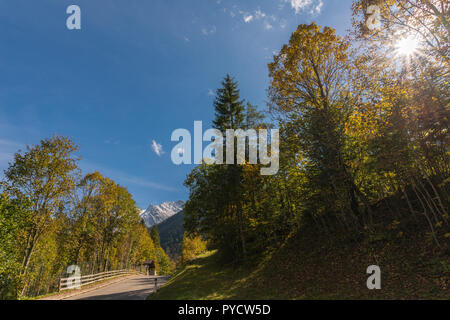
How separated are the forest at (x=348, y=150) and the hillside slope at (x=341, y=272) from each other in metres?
0.45

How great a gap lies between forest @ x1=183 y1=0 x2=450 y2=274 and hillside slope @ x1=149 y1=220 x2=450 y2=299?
451mm

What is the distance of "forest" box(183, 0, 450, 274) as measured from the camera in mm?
7512

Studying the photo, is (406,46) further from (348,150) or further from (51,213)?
(51,213)

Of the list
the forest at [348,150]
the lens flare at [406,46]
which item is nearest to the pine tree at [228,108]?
the forest at [348,150]

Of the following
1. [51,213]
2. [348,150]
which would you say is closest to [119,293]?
[51,213]

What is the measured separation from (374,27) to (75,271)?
32544 millimetres

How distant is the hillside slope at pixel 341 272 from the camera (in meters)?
6.56

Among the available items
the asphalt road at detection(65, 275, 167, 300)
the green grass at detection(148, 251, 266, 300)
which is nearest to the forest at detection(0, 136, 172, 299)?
the asphalt road at detection(65, 275, 167, 300)

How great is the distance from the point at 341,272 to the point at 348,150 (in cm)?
611

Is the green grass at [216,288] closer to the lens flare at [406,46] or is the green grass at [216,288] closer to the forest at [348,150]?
the forest at [348,150]

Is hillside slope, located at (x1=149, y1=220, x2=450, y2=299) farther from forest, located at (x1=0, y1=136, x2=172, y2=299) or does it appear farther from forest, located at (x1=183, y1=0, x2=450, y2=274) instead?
forest, located at (x1=0, y1=136, x2=172, y2=299)
